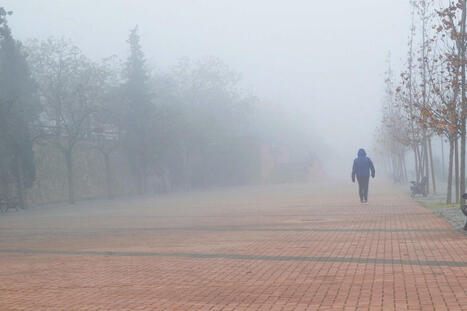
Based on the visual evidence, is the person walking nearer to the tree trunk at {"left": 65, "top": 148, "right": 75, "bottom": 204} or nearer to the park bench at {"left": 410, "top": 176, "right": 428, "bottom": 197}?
the park bench at {"left": 410, "top": 176, "right": 428, "bottom": 197}

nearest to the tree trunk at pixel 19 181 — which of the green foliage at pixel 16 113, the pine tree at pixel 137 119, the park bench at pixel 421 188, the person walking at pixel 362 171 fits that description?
the green foliage at pixel 16 113

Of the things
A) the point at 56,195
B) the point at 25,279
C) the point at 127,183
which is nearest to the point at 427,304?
the point at 25,279

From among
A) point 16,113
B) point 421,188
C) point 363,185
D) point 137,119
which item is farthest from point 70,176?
point 421,188

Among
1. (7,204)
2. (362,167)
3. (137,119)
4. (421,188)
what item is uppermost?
(137,119)

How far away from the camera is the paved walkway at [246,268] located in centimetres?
641

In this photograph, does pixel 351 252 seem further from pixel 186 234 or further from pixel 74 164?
pixel 74 164

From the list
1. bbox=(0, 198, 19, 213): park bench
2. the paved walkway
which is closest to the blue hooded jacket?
the paved walkway

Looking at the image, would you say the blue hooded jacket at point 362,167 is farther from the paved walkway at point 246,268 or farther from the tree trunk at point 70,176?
the tree trunk at point 70,176

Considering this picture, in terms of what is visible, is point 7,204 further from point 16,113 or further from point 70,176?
point 70,176

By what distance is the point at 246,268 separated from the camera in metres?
8.57

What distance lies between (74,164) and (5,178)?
24.5 ft

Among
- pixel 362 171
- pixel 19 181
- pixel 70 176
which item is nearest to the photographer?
pixel 362 171

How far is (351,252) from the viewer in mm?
9648

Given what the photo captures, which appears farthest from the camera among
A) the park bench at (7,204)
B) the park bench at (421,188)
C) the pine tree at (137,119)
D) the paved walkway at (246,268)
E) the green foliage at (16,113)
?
the pine tree at (137,119)
